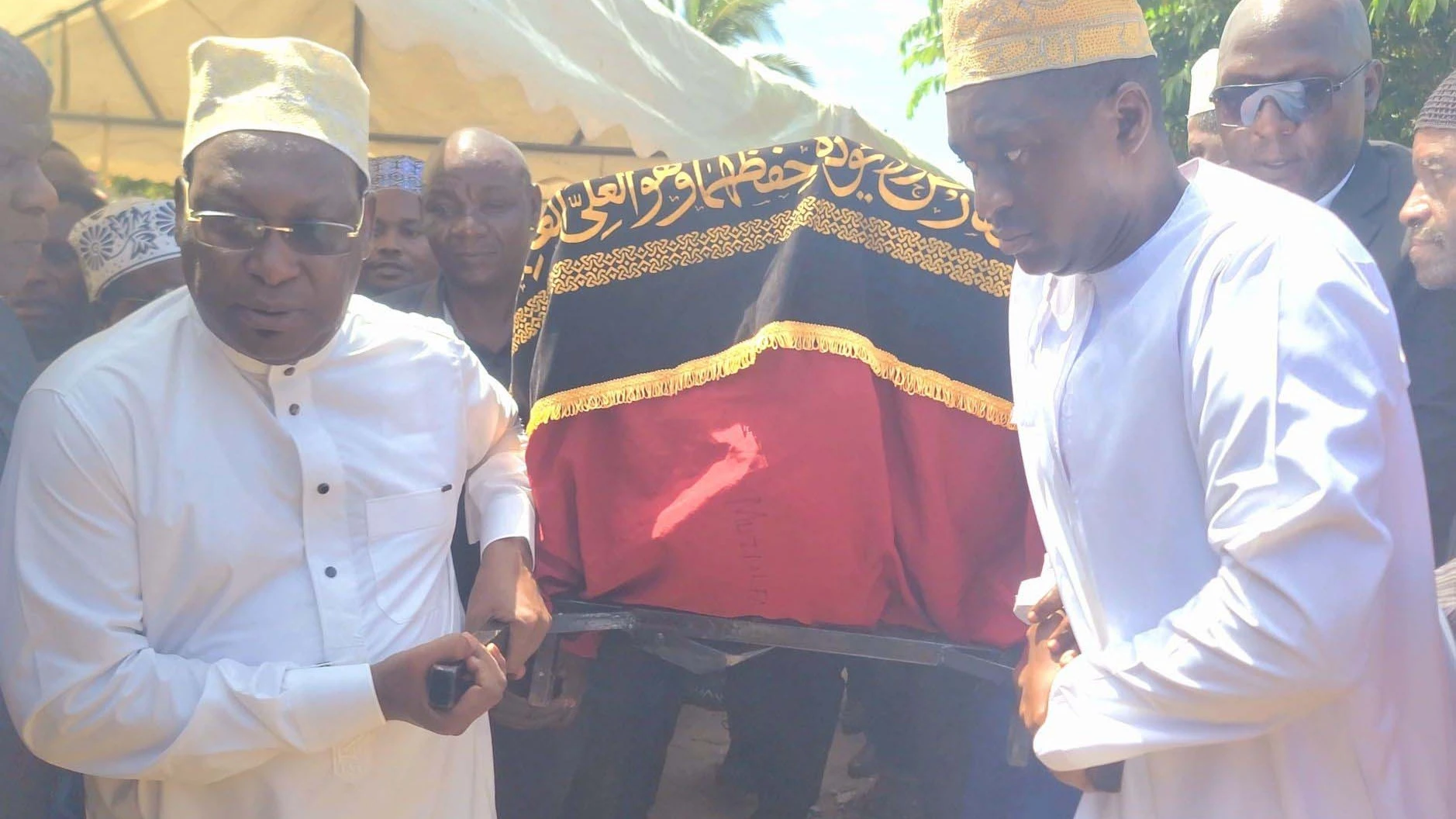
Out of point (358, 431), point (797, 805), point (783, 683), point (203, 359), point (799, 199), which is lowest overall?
point (797, 805)

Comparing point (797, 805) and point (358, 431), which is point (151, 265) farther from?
point (797, 805)

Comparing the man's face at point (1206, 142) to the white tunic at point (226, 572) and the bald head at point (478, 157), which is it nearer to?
the bald head at point (478, 157)

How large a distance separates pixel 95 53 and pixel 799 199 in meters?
6.58

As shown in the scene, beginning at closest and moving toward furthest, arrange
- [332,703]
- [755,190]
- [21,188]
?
[332,703]
[21,188]
[755,190]

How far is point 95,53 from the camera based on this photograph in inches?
305

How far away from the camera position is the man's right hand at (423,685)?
1.92m

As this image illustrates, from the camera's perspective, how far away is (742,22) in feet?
80.8

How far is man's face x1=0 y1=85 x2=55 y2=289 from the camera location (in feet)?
7.45

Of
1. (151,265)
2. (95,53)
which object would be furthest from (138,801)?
(95,53)

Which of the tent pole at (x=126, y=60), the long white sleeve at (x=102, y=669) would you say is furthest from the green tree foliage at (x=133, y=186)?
the long white sleeve at (x=102, y=669)

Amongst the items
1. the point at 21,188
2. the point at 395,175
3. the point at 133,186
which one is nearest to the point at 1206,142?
the point at 395,175

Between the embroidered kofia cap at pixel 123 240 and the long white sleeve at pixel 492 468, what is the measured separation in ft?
3.87

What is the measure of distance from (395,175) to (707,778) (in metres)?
2.44

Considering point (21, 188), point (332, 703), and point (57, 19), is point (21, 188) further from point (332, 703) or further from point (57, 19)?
point (57, 19)
